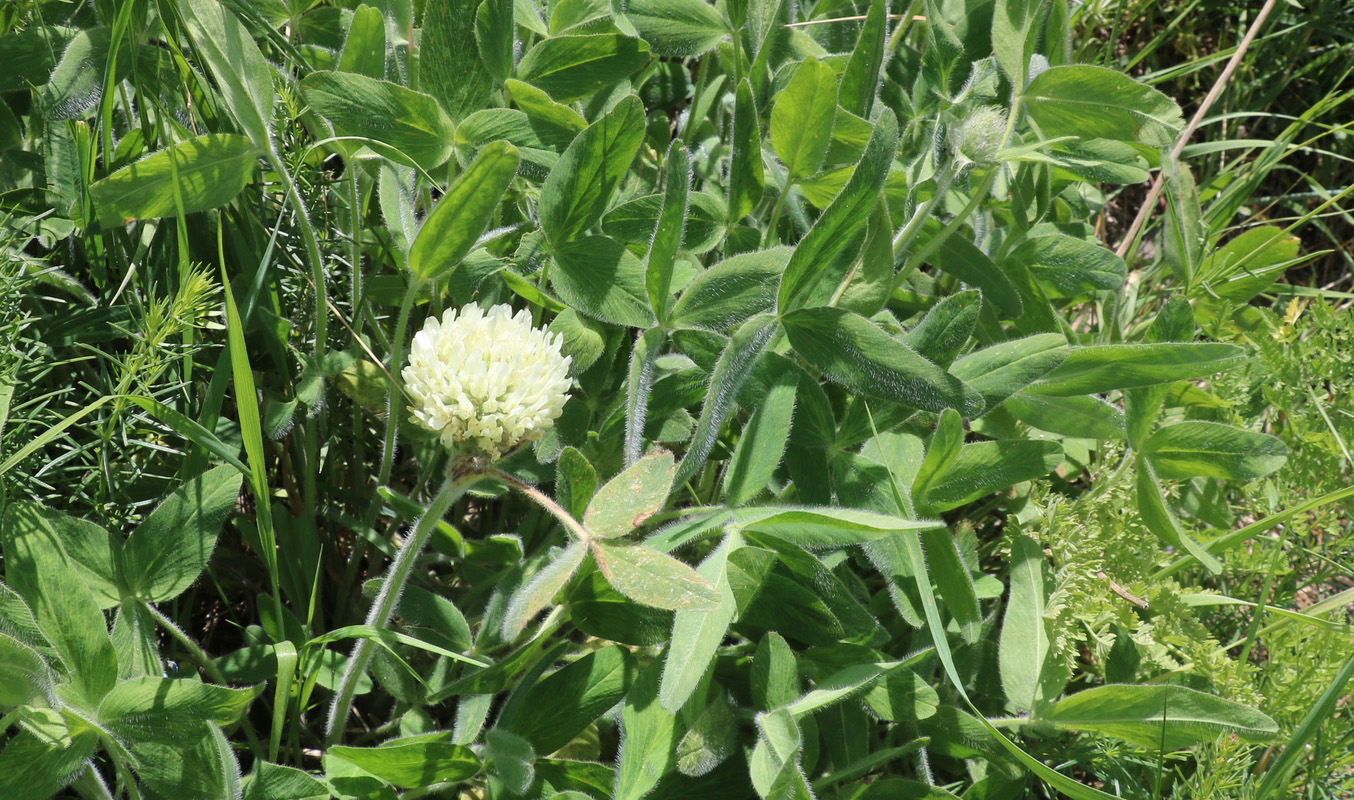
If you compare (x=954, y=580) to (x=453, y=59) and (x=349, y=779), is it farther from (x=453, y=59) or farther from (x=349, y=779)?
(x=453, y=59)

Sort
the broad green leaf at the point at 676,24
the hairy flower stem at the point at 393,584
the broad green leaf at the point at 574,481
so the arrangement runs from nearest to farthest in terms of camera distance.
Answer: the hairy flower stem at the point at 393,584, the broad green leaf at the point at 574,481, the broad green leaf at the point at 676,24

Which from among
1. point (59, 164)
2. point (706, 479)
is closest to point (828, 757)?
point (706, 479)

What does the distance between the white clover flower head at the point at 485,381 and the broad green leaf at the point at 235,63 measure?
1.42ft

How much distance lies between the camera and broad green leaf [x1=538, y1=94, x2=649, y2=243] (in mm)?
1444

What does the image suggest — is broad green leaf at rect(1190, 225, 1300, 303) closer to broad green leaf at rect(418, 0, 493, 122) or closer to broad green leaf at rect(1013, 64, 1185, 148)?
broad green leaf at rect(1013, 64, 1185, 148)

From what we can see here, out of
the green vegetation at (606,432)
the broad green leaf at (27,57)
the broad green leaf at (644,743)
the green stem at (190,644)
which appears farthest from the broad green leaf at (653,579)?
the broad green leaf at (27,57)

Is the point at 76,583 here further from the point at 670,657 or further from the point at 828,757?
the point at 828,757

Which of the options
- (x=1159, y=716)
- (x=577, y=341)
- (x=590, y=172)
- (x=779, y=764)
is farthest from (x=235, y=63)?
(x=1159, y=716)

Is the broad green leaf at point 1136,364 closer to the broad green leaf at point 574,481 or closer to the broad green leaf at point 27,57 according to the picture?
the broad green leaf at point 574,481

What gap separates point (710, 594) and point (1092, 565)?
764 mm

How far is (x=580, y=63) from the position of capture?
1.75 meters

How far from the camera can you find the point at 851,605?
144 centimetres

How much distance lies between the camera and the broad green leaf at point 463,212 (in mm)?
1312

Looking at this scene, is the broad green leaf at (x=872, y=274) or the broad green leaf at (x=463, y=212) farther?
the broad green leaf at (x=872, y=274)
